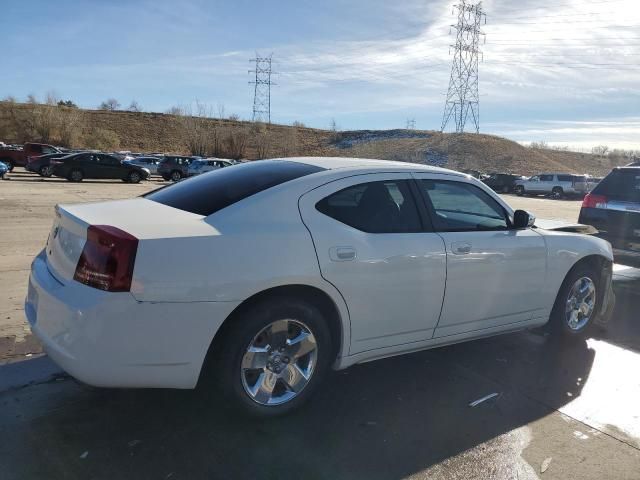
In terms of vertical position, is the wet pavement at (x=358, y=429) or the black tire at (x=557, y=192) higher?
the wet pavement at (x=358, y=429)

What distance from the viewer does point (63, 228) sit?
355 centimetres

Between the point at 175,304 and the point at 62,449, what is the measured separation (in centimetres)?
102

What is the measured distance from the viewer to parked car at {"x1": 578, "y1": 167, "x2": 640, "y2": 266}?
8.18 meters

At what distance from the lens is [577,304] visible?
5309mm

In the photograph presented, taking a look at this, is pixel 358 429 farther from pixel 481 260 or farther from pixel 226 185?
pixel 226 185

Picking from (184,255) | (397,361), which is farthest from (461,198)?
(184,255)

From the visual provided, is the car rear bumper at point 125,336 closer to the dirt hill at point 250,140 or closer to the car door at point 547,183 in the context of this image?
the car door at point 547,183

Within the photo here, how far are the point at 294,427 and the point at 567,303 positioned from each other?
297 centimetres

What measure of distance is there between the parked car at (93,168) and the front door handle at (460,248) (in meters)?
26.0

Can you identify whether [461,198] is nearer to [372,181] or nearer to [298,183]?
[372,181]

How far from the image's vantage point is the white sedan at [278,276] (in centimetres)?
305

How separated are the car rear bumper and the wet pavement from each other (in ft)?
1.27

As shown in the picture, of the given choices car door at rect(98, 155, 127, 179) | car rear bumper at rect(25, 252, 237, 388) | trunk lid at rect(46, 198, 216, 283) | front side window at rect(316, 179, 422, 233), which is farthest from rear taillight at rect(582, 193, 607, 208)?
car door at rect(98, 155, 127, 179)

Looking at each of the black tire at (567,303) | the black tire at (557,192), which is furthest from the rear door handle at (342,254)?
the black tire at (557,192)
